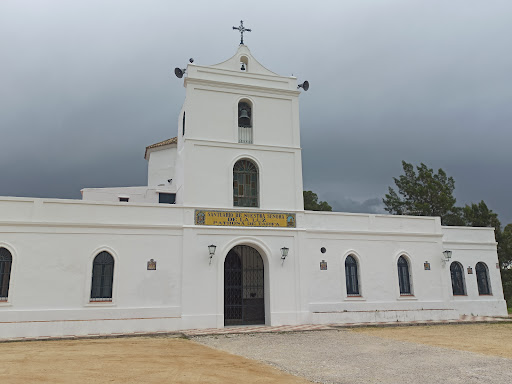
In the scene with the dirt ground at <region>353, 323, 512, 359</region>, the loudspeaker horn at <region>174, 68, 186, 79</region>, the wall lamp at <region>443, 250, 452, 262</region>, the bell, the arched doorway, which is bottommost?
the dirt ground at <region>353, 323, 512, 359</region>

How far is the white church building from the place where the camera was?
14555 millimetres

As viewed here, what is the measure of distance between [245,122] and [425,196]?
20.5m

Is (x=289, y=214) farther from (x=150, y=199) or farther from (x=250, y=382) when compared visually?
(x=250, y=382)

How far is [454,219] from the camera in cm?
3170

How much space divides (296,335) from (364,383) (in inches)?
272

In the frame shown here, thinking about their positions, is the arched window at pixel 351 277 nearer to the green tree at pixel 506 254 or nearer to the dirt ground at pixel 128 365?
the dirt ground at pixel 128 365

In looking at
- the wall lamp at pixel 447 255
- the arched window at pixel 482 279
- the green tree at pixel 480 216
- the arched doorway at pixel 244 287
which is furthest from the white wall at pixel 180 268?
the green tree at pixel 480 216

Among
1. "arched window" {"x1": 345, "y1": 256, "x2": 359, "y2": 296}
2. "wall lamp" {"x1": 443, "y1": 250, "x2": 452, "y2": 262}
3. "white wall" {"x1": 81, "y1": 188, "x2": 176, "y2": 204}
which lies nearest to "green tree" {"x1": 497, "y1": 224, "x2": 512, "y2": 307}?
"wall lamp" {"x1": 443, "y1": 250, "x2": 452, "y2": 262}

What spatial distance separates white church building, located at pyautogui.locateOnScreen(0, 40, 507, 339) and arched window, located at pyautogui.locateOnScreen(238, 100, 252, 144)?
55 millimetres

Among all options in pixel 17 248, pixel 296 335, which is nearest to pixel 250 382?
pixel 296 335

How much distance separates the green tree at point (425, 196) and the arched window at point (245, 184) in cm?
1907

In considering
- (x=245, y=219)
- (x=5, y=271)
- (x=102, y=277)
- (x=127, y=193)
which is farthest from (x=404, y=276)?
(x=5, y=271)

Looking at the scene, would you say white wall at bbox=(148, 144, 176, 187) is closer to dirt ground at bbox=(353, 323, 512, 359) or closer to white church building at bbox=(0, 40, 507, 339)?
white church building at bbox=(0, 40, 507, 339)

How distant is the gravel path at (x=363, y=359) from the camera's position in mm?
7816
